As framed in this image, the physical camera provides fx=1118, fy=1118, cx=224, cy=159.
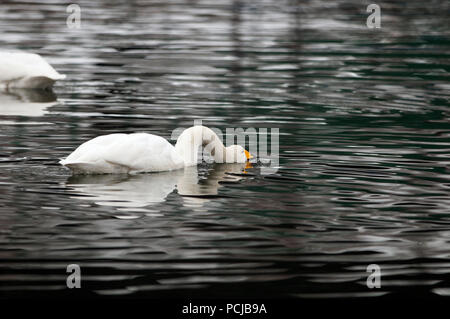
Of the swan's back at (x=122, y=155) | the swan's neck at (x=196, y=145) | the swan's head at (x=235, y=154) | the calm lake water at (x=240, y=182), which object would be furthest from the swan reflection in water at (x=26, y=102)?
the swan's back at (x=122, y=155)

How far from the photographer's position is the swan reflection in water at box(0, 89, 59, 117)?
1461 centimetres

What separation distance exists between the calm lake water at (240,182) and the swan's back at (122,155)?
0.49ft

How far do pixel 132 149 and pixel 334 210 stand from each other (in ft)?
7.18

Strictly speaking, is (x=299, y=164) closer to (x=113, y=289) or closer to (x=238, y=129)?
(x=238, y=129)

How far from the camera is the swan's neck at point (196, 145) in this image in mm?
11227

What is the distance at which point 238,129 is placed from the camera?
13.3m

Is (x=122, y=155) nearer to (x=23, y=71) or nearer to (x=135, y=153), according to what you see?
(x=135, y=153)

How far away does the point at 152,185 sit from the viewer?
405 inches

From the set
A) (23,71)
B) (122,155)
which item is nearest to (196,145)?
(122,155)

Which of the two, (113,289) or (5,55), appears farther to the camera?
(5,55)

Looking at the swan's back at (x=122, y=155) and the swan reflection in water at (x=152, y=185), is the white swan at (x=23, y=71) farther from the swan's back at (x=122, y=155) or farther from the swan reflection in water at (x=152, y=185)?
the swan's back at (x=122, y=155)

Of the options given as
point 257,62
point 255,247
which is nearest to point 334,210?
point 255,247
